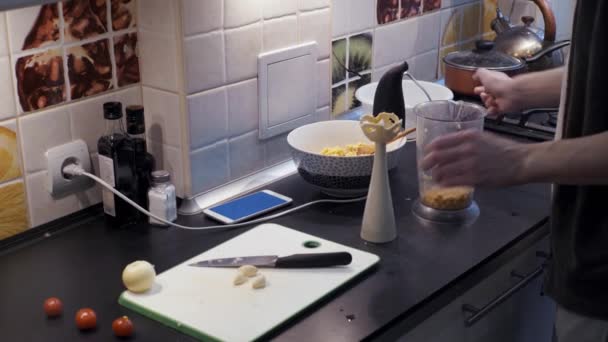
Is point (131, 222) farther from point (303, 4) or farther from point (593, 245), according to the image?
point (593, 245)

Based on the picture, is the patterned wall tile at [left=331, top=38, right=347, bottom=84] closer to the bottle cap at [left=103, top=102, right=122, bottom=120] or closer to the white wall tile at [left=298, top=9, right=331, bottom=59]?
the white wall tile at [left=298, top=9, right=331, bottom=59]

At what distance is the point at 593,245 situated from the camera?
129 centimetres

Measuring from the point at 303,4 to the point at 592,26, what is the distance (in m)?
0.66

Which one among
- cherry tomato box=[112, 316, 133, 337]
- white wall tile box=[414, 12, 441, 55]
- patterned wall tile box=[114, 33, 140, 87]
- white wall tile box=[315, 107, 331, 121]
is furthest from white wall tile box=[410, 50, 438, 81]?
cherry tomato box=[112, 316, 133, 337]

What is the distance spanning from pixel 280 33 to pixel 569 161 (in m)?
0.74

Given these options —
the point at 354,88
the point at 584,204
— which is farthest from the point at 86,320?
the point at 354,88

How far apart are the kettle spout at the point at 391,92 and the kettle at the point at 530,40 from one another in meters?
0.58

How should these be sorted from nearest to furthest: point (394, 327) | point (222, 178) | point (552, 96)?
point (394, 327), point (552, 96), point (222, 178)

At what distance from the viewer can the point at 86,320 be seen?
1.16 metres

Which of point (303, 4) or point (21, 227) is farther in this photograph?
point (303, 4)

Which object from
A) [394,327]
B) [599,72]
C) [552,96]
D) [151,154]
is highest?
[599,72]

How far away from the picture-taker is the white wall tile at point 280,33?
64.6 inches

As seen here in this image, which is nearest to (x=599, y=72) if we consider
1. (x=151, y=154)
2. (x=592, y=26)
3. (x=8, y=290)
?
(x=592, y=26)

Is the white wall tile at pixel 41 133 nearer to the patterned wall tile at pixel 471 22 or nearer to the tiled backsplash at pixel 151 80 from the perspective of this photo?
the tiled backsplash at pixel 151 80
